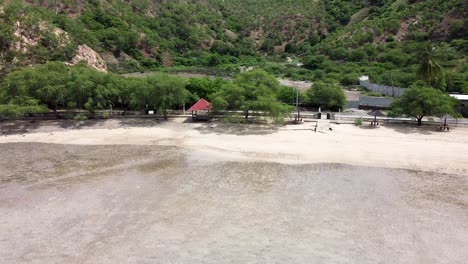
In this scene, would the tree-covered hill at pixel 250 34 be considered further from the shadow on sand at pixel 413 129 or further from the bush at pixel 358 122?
the bush at pixel 358 122

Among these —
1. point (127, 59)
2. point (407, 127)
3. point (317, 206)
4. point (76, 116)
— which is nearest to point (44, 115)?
point (76, 116)

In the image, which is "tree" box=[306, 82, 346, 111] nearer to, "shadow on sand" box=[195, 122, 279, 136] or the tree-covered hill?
"shadow on sand" box=[195, 122, 279, 136]

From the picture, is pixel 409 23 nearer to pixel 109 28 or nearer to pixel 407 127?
pixel 407 127

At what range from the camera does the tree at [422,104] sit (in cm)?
3741

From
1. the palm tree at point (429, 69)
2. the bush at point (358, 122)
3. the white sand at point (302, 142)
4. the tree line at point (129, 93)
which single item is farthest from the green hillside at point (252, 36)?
the white sand at point (302, 142)

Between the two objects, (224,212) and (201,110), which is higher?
(201,110)

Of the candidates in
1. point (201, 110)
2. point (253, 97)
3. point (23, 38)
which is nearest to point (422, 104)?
point (253, 97)

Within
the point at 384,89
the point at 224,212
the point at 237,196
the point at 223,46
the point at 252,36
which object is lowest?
the point at 224,212

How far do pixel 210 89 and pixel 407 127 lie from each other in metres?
25.6

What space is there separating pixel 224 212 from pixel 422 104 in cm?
2810

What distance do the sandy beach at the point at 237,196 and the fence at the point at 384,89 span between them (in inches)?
768

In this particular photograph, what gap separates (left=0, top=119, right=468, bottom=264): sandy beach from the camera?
1748 cm

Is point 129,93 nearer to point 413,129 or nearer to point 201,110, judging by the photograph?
point 201,110

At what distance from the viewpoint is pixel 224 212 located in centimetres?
2123
